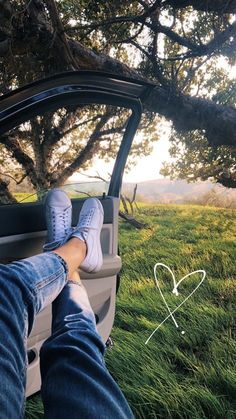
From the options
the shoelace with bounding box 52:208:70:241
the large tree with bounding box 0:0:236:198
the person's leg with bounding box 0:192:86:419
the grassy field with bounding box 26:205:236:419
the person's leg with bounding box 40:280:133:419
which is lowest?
the grassy field with bounding box 26:205:236:419

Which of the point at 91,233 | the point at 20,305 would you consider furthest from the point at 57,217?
the point at 20,305

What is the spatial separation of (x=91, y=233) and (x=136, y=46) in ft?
11.9

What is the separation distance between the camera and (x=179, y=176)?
6.88 metres

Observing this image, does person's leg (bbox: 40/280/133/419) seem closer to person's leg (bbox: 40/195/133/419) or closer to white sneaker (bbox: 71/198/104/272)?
person's leg (bbox: 40/195/133/419)

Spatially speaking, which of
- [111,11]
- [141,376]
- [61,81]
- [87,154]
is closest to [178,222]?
[87,154]

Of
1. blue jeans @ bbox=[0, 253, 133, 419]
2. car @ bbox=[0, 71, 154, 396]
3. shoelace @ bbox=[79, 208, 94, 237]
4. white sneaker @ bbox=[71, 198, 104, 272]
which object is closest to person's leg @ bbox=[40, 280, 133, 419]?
blue jeans @ bbox=[0, 253, 133, 419]

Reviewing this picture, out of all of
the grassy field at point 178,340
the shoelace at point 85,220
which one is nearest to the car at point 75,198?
the shoelace at point 85,220

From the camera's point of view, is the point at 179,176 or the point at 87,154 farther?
the point at 179,176

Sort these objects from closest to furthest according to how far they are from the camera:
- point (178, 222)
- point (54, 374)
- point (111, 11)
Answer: point (54, 374) < point (111, 11) < point (178, 222)

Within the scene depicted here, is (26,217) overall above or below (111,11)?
below

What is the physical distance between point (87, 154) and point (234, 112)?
2.22 meters

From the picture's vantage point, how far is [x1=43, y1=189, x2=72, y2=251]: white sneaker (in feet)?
5.57

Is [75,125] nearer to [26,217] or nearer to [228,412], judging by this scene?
[26,217]

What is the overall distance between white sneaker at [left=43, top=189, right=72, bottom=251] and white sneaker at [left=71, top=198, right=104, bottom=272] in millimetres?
76
